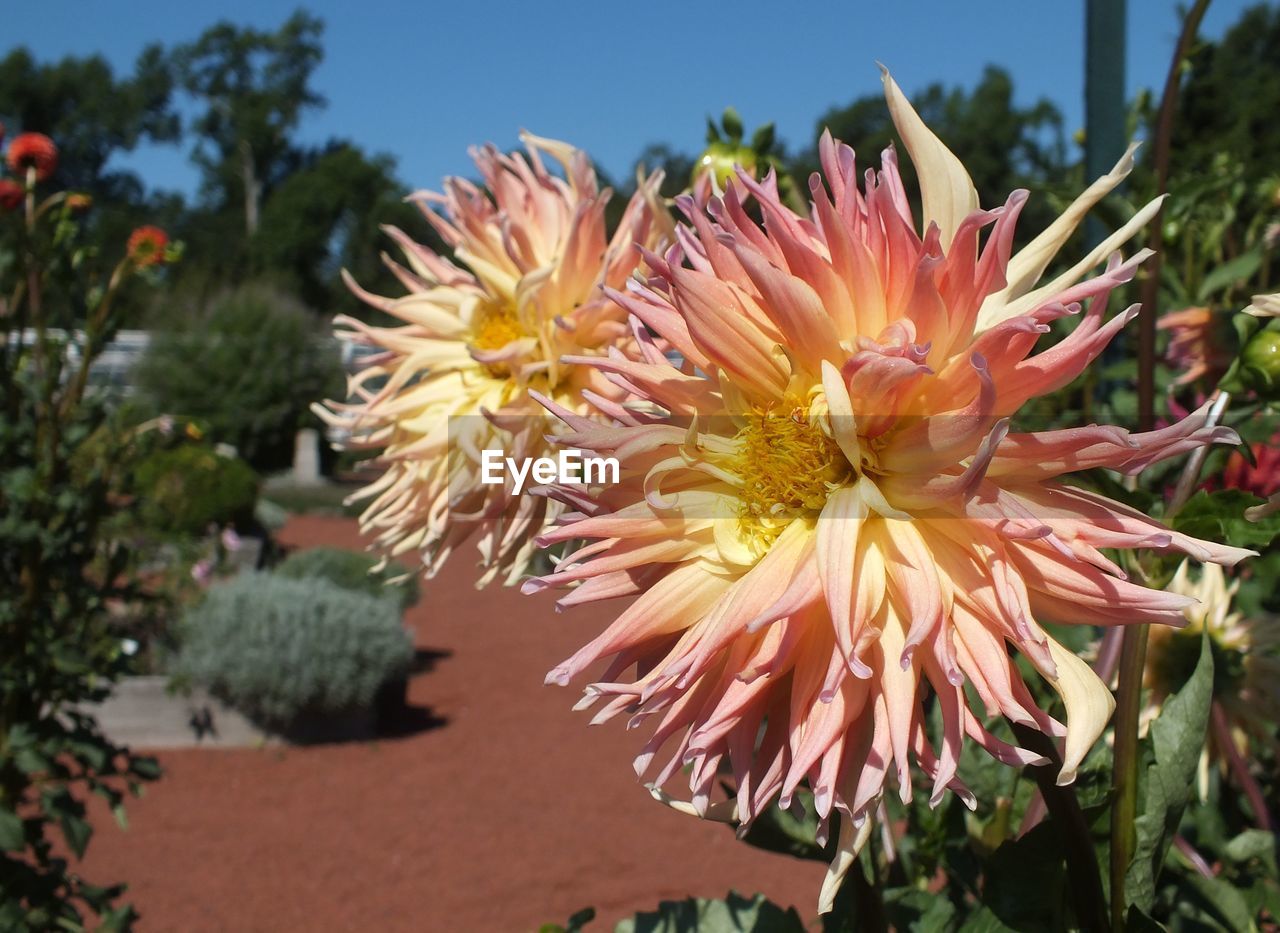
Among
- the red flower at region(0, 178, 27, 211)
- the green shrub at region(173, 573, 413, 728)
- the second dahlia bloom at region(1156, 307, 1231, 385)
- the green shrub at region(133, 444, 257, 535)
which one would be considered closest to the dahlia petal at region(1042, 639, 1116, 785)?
the second dahlia bloom at region(1156, 307, 1231, 385)

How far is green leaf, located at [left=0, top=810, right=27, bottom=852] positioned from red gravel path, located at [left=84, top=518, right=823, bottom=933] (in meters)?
2.34

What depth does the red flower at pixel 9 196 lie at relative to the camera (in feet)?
8.29

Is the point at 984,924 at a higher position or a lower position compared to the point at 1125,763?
lower

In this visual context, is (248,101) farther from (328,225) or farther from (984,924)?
(984,924)

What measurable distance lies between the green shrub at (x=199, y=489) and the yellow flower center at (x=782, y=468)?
985cm

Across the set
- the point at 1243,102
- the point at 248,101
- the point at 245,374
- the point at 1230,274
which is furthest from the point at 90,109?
the point at 1230,274

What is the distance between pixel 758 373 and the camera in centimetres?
84

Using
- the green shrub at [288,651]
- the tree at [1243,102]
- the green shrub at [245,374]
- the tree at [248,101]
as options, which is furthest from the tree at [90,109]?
the green shrub at [288,651]

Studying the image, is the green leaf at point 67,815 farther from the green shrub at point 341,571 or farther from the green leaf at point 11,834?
the green shrub at point 341,571

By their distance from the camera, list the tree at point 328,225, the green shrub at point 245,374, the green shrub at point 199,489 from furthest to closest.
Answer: the tree at point 328,225, the green shrub at point 245,374, the green shrub at point 199,489

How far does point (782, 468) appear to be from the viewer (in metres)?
0.88

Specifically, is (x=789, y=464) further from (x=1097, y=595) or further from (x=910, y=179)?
(x=910, y=179)

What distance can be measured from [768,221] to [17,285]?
7.48 ft

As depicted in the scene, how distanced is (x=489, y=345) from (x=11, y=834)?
4.78ft
